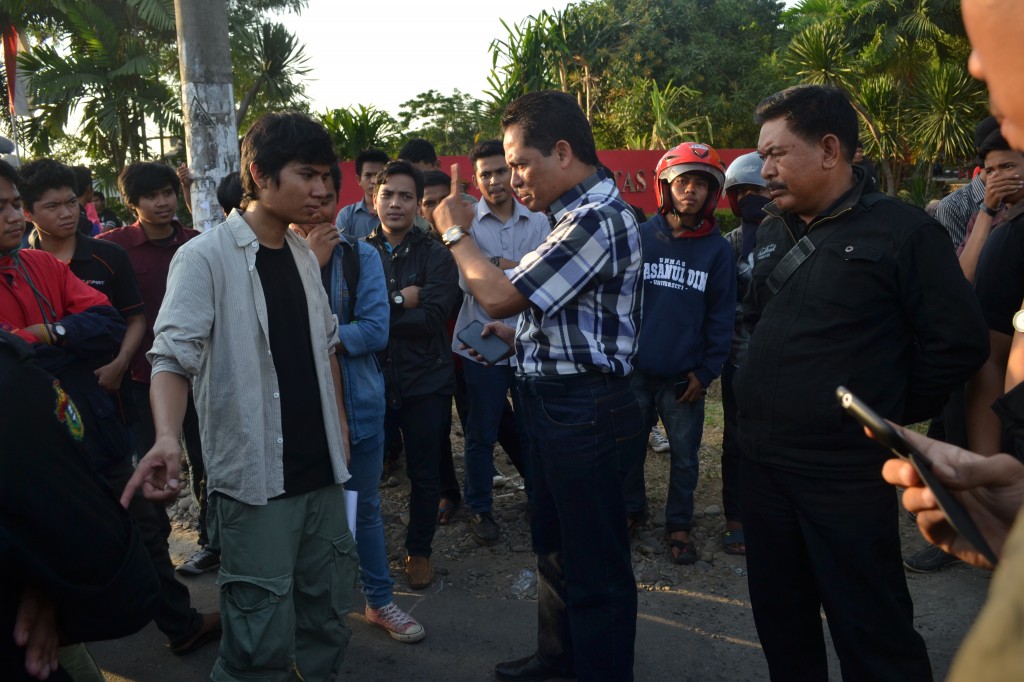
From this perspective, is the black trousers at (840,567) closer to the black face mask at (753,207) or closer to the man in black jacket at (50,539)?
the man in black jacket at (50,539)

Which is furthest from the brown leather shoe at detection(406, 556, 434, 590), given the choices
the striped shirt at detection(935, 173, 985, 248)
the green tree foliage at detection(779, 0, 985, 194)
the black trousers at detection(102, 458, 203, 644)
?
the green tree foliage at detection(779, 0, 985, 194)

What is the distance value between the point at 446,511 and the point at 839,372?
3182 millimetres

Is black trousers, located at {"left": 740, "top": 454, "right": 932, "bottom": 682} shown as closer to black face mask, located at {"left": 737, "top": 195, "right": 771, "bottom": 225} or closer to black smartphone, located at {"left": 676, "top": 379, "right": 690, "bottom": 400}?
black smartphone, located at {"left": 676, "top": 379, "right": 690, "bottom": 400}

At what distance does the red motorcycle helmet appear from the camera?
448cm

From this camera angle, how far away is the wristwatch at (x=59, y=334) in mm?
3381

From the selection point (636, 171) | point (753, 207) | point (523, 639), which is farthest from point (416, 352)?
point (636, 171)

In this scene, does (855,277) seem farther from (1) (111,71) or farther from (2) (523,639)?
(1) (111,71)

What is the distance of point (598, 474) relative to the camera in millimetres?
2896

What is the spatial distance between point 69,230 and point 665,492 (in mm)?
3819

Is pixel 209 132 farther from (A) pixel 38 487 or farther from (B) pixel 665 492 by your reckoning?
(A) pixel 38 487

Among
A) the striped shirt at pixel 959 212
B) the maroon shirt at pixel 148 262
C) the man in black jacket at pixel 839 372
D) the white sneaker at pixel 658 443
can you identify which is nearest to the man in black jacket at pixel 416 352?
the maroon shirt at pixel 148 262

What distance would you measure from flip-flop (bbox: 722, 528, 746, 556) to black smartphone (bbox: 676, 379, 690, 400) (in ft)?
2.73

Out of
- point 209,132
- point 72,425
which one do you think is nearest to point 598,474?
point 72,425

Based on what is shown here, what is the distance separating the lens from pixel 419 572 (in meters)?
4.37
